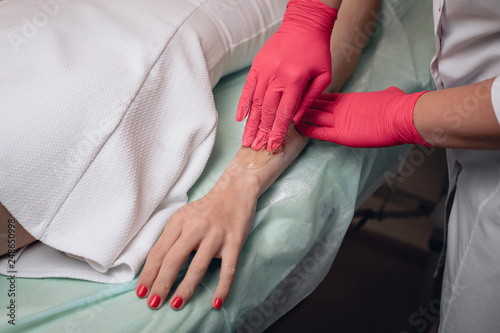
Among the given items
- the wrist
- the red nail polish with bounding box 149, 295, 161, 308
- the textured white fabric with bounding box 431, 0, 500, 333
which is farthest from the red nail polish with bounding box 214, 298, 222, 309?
the textured white fabric with bounding box 431, 0, 500, 333

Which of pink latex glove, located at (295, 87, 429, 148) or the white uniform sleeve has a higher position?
the white uniform sleeve

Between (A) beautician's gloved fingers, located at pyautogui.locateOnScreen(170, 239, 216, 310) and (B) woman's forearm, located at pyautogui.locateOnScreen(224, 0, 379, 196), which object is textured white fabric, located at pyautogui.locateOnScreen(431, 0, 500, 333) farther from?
(A) beautician's gloved fingers, located at pyautogui.locateOnScreen(170, 239, 216, 310)

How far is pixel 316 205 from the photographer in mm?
934

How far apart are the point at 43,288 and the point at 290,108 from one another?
64 cm

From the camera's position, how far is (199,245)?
0.78m

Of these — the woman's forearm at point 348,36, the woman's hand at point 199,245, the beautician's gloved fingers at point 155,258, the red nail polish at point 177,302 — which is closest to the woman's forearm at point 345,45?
the woman's forearm at point 348,36

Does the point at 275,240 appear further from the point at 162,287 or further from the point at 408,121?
the point at 408,121

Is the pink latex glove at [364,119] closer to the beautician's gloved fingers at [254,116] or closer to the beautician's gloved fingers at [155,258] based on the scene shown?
the beautician's gloved fingers at [254,116]

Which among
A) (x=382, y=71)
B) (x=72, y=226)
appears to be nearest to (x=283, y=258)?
(x=72, y=226)

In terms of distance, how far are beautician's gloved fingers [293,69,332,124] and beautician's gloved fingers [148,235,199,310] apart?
1.31 feet

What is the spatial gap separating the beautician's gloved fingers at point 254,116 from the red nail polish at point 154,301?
0.42 m

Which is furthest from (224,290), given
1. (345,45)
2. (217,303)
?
(345,45)

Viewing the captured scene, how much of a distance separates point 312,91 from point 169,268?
534mm

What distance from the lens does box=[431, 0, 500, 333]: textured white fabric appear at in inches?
34.4
